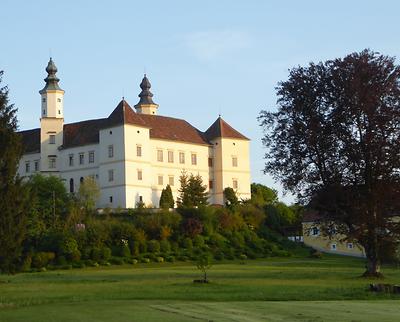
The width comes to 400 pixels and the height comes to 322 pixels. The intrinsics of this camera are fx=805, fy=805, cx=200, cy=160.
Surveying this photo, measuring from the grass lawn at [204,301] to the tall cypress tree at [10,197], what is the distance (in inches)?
67.7

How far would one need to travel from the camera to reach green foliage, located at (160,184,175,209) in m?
88.7

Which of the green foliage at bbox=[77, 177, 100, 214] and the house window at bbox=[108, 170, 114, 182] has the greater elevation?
the house window at bbox=[108, 170, 114, 182]

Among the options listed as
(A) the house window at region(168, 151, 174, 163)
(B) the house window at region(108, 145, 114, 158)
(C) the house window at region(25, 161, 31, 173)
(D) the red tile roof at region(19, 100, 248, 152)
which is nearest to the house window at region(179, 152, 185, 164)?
(A) the house window at region(168, 151, 174, 163)

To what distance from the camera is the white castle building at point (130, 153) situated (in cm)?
9044

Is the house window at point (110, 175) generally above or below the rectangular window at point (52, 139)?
below

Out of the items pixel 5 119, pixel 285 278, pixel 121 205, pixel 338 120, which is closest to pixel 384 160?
pixel 338 120

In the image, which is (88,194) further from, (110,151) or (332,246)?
(332,246)

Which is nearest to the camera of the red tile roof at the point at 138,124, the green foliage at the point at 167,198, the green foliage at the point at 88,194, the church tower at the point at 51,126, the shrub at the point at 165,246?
the shrub at the point at 165,246

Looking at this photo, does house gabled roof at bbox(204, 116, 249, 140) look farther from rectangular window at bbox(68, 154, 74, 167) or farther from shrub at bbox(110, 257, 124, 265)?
shrub at bbox(110, 257, 124, 265)

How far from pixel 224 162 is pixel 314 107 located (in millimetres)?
59548

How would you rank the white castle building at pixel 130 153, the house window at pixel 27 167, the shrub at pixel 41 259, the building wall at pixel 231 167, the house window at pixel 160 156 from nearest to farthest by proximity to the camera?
the shrub at pixel 41 259 < the white castle building at pixel 130 153 < the house window at pixel 160 156 < the house window at pixel 27 167 < the building wall at pixel 231 167

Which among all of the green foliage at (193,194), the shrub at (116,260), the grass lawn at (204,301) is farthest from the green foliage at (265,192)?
the grass lawn at (204,301)

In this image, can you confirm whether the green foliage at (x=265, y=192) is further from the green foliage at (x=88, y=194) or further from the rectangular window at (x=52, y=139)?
the green foliage at (x=88, y=194)

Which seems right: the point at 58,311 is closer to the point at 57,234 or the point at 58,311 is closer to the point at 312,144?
the point at 312,144
